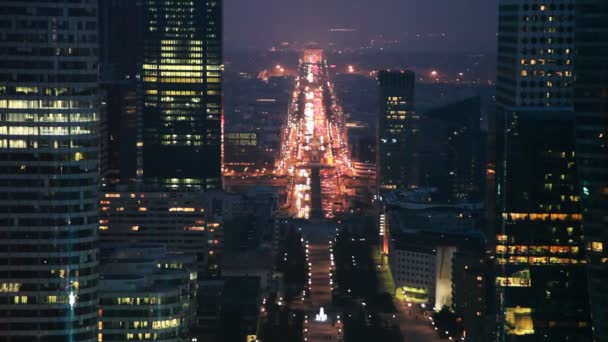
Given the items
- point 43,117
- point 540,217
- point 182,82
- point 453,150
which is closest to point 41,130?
point 43,117

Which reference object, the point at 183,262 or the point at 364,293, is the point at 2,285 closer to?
the point at 183,262

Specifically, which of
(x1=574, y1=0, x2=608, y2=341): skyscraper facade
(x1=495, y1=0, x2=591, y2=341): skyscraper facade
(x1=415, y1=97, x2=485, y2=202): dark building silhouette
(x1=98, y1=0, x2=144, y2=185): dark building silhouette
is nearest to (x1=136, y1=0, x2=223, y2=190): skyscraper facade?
(x1=98, y1=0, x2=144, y2=185): dark building silhouette

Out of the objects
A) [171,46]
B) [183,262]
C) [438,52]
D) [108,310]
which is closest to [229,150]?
[171,46]

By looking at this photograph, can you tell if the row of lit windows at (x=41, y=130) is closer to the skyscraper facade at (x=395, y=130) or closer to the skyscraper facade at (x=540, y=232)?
the skyscraper facade at (x=540, y=232)

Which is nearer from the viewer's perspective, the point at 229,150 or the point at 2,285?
the point at 2,285

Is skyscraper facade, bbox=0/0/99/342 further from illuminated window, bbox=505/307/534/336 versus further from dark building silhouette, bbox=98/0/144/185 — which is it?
dark building silhouette, bbox=98/0/144/185

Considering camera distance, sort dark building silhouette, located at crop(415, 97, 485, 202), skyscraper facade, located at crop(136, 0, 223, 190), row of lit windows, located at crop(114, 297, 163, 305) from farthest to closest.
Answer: skyscraper facade, located at crop(136, 0, 223, 190) → dark building silhouette, located at crop(415, 97, 485, 202) → row of lit windows, located at crop(114, 297, 163, 305)
